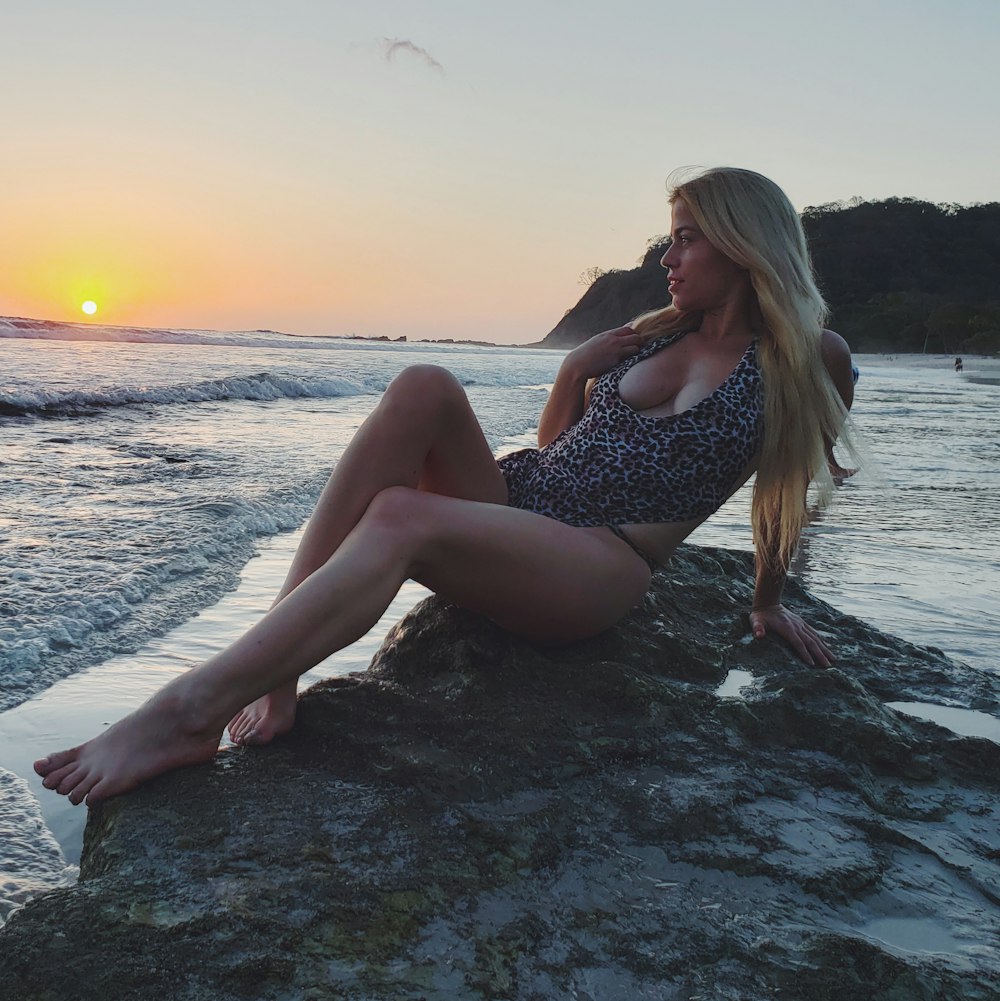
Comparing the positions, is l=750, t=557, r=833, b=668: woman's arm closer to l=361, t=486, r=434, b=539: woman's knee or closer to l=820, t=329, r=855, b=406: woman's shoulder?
l=820, t=329, r=855, b=406: woman's shoulder

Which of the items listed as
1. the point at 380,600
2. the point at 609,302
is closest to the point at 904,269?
the point at 609,302

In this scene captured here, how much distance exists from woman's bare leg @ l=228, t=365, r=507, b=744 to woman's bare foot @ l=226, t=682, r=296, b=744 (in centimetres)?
3

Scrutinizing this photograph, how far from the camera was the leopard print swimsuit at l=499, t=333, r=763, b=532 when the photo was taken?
272 centimetres

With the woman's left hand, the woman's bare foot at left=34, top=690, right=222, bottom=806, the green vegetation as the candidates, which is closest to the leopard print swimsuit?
the woman's left hand

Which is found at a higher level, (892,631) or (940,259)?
(940,259)

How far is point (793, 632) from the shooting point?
2971 millimetres

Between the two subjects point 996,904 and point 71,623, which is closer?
point 996,904

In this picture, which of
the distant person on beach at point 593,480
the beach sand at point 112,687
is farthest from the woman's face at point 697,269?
the beach sand at point 112,687

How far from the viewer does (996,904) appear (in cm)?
175

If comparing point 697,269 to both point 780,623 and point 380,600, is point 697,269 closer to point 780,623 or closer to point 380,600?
point 780,623

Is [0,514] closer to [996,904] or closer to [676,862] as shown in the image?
[676,862]

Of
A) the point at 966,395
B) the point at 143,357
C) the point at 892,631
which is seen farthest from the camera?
the point at 143,357

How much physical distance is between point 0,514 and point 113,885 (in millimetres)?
4191

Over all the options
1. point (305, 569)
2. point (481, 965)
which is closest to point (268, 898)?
point (481, 965)
